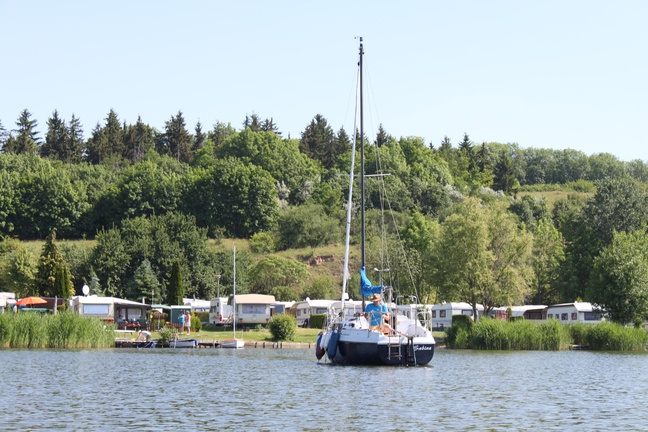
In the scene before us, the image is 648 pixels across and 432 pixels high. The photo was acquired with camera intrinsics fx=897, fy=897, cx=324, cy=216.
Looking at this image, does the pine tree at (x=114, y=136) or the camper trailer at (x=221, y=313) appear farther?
the pine tree at (x=114, y=136)

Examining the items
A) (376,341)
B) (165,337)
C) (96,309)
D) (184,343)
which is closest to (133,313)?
(96,309)

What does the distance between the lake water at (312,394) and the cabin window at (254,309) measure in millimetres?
30759

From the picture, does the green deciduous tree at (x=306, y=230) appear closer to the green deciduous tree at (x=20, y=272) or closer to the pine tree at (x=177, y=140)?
the green deciduous tree at (x=20, y=272)

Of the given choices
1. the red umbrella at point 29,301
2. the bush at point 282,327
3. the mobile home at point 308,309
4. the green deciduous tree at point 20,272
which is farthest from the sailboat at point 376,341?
the green deciduous tree at point 20,272

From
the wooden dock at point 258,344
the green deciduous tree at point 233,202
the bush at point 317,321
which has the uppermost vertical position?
the green deciduous tree at point 233,202

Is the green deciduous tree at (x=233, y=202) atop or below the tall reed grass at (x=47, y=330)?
atop

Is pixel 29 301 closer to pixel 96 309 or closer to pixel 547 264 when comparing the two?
pixel 96 309

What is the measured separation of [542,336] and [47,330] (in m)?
34.6

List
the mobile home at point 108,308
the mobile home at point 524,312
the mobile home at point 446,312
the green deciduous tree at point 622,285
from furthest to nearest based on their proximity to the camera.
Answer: the mobile home at point 446,312
the mobile home at point 524,312
the mobile home at point 108,308
the green deciduous tree at point 622,285

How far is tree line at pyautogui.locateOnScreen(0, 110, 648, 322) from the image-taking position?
81.9 m

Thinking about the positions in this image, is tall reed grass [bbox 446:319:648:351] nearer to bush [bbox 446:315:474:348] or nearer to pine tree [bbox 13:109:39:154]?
bush [bbox 446:315:474:348]

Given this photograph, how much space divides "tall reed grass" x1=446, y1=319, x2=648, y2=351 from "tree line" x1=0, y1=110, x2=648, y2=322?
7127mm

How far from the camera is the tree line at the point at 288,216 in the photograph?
81938 millimetres

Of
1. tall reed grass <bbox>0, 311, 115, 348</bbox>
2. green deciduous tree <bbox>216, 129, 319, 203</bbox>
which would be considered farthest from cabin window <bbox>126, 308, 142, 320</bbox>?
green deciduous tree <bbox>216, 129, 319, 203</bbox>
